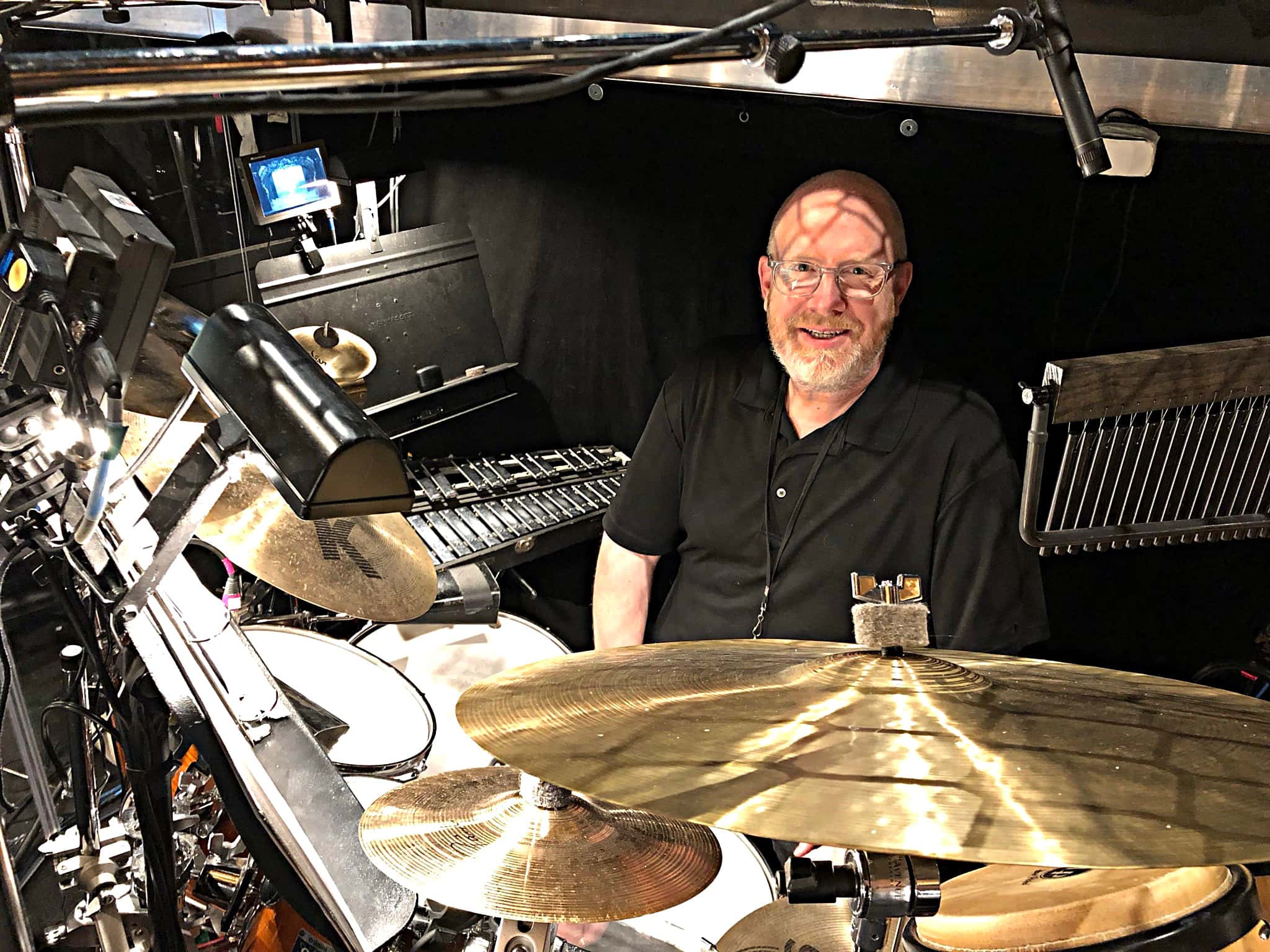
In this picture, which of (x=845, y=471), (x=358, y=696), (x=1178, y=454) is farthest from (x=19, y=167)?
(x=1178, y=454)

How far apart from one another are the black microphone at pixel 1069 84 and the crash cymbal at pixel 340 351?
6.68ft

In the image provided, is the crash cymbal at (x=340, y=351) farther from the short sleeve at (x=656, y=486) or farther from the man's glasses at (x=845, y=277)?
the man's glasses at (x=845, y=277)

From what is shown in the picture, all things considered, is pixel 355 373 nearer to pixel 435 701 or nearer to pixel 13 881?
pixel 435 701

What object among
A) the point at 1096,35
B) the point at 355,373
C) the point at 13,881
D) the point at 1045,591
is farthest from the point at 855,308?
the point at 13,881

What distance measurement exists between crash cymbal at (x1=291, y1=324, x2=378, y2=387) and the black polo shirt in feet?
3.07

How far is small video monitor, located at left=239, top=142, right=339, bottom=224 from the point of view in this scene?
8.15 feet

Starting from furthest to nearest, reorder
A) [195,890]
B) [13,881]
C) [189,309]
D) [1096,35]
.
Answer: [1096,35] → [195,890] → [189,309] → [13,881]

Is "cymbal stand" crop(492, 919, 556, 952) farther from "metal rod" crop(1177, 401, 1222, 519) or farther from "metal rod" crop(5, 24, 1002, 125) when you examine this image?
"metal rod" crop(1177, 401, 1222, 519)

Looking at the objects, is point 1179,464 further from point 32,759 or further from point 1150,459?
point 32,759

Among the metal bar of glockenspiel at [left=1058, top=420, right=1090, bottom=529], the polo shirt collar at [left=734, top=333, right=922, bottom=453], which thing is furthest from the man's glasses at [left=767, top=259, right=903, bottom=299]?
the metal bar of glockenspiel at [left=1058, top=420, right=1090, bottom=529]

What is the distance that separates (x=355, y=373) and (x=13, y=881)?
1671mm

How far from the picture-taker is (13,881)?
127 cm

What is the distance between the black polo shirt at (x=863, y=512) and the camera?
2.18 meters

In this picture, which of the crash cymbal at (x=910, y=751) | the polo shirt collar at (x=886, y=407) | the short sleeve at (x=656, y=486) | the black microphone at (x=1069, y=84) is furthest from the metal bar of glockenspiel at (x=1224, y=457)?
the black microphone at (x=1069, y=84)
